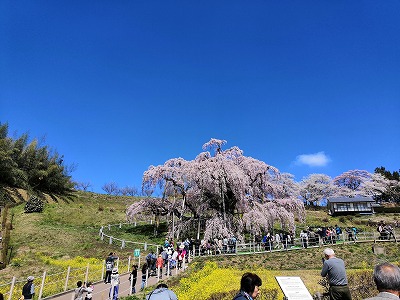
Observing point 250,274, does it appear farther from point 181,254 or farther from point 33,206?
point 33,206

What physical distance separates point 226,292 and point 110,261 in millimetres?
A: 7463

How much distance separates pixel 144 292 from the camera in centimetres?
1408

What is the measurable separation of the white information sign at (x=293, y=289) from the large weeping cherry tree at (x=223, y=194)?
19.9 meters

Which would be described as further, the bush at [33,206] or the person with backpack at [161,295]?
the bush at [33,206]

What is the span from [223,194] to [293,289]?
2139cm

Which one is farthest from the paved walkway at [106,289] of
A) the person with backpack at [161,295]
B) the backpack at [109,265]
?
the person with backpack at [161,295]

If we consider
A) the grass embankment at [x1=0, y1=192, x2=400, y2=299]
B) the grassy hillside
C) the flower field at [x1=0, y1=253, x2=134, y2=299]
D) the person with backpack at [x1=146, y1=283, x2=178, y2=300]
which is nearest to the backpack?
the flower field at [x1=0, y1=253, x2=134, y2=299]

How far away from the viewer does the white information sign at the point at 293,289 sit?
20.0 ft

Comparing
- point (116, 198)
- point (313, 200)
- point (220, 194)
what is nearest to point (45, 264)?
point (220, 194)

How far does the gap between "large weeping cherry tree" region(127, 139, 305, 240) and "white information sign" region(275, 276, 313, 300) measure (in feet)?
65.4

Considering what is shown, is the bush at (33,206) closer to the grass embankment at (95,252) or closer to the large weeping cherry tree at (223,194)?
the grass embankment at (95,252)

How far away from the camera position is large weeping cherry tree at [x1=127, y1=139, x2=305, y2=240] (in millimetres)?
27422

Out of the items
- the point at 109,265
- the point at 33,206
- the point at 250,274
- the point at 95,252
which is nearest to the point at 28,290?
the point at 109,265

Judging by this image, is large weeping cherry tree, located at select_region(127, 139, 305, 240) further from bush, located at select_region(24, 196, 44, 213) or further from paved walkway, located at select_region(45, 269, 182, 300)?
bush, located at select_region(24, 196, 44, 213)
